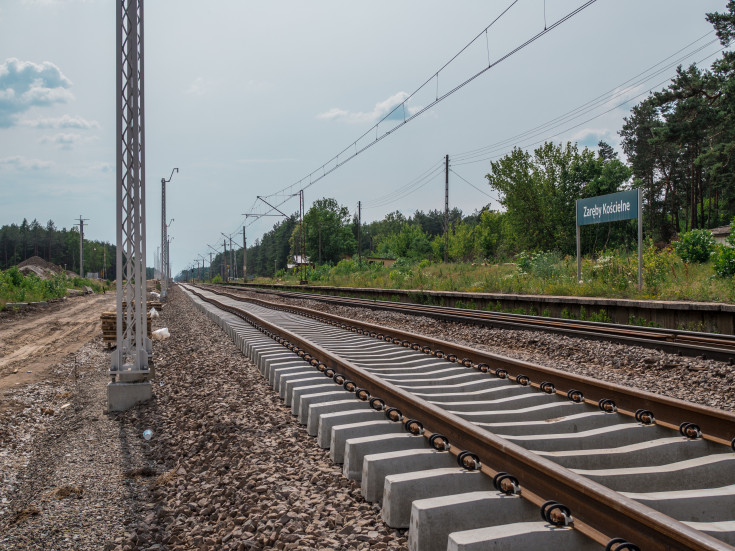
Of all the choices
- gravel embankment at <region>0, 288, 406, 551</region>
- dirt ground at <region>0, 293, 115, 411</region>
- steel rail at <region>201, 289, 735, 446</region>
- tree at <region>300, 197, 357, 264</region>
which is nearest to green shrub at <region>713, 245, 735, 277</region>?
steel rail at <region>201, 289, 735, 446</region>

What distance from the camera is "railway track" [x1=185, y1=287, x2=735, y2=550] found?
2.43 m

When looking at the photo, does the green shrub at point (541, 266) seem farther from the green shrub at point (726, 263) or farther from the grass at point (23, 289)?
the grass at point (23, 289)

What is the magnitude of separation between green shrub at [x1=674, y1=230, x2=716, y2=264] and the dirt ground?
59.1 feet

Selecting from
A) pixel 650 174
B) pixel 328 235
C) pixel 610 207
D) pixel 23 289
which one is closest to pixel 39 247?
pixel 328 235

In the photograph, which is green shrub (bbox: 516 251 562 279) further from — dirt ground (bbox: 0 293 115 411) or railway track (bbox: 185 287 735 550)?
dirt ground (bbox: 0 293 115 411)

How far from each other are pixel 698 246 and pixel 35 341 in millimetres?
19792

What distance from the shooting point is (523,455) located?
2.95 metres

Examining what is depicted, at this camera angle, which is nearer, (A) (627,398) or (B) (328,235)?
(A) (627,398)

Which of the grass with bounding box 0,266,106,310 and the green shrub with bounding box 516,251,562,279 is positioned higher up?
the green shrub with bounding box 516,251,562,279

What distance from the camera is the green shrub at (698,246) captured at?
17.5 meters

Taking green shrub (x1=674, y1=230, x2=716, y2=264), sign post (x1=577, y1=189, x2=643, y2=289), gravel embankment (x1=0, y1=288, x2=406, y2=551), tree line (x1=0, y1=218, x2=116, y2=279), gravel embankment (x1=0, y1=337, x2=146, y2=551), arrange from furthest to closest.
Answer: tree line (x1=0, y1=218, x2=116, y2=279) → green shrub (x1=674, y1=230, x2=716, y2=264) → sign post (x1=577, y1=189, x2=643, y2=289) → gravel embankment (x1=0, y1=337, x2=146, y2=551) → gravel embankment (x1=0, y1=288, x2=406, y2=551)

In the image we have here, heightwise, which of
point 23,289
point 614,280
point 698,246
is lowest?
point 23,289

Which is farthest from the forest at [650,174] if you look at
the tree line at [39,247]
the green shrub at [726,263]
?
the tree line at [39,247]

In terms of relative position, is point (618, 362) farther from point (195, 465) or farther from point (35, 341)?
point (35, 341)
